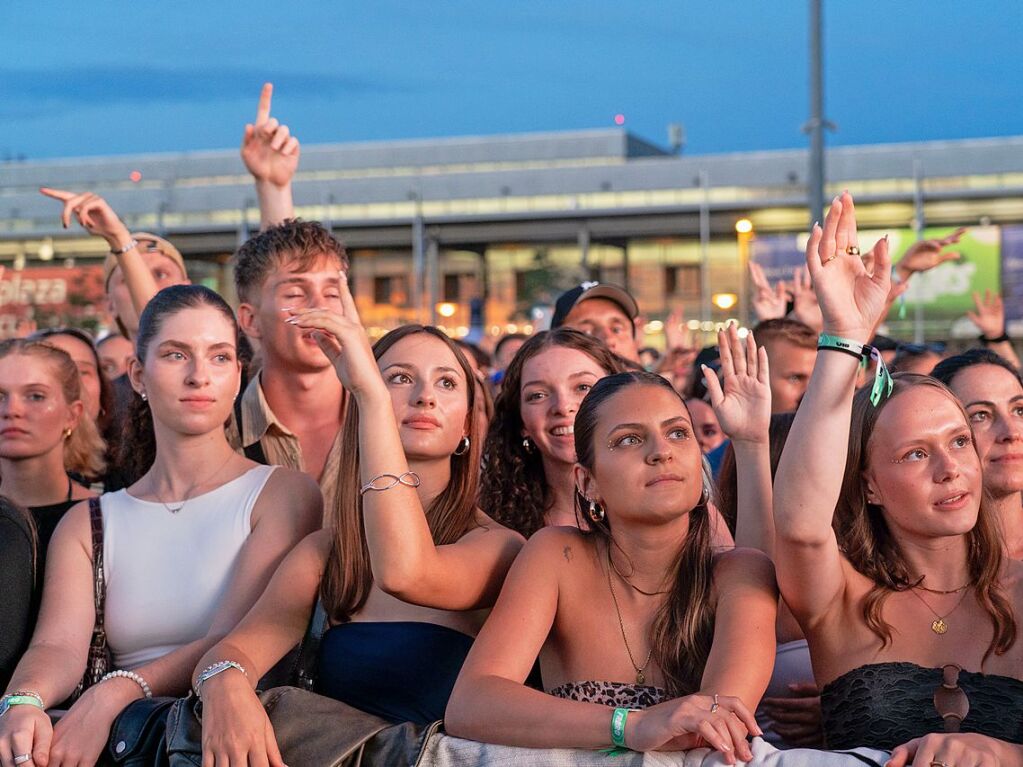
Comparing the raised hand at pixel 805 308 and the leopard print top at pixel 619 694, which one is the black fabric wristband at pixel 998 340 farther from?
the leopard print top at pixel 619 694

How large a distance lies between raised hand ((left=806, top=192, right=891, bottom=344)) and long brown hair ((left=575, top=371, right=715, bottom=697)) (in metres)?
0.54

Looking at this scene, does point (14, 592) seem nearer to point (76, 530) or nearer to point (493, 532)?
point (76, 530)

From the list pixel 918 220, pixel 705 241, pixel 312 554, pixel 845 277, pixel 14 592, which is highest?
pixel 705 241

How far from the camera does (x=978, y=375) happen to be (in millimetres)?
4371

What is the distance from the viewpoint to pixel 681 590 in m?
3.34

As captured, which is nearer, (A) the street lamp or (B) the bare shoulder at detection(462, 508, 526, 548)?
(B) the bare shoulder at detection(462, 508, 526, 548)

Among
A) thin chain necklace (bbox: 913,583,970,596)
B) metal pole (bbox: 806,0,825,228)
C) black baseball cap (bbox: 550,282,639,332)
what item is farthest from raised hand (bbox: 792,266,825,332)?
metal pole (bbox: 806,0,825,228)

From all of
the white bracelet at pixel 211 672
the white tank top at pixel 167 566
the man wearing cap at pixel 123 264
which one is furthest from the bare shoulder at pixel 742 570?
the man wearing cap at pixel 123 264

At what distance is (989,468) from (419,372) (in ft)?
6.13

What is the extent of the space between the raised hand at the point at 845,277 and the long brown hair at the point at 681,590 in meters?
0.54

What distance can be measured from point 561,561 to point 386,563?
18.2 inches

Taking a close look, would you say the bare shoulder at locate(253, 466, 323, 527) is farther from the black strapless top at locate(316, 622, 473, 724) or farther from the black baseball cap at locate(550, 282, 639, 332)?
the black baseball cap at locate(550, 282, 639, 332)

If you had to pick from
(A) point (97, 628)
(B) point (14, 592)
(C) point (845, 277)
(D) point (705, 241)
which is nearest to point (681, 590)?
(C) point (845, 277)

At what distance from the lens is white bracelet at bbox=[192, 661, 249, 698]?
131 inches
